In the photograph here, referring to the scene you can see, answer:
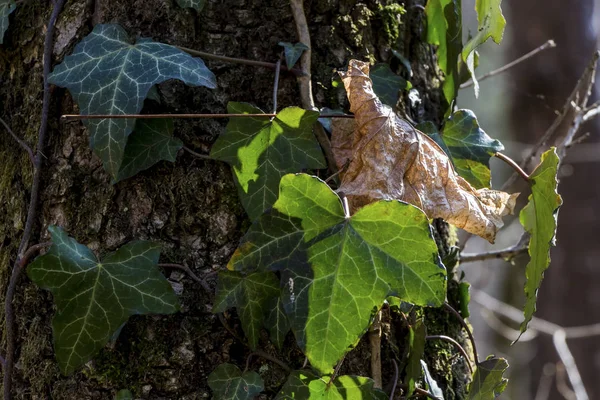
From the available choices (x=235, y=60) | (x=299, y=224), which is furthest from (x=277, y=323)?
(x=235, y=60)

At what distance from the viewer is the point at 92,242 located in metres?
0.95

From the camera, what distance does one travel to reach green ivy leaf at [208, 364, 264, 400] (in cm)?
88

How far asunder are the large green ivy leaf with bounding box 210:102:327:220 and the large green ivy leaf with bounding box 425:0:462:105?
385 mm

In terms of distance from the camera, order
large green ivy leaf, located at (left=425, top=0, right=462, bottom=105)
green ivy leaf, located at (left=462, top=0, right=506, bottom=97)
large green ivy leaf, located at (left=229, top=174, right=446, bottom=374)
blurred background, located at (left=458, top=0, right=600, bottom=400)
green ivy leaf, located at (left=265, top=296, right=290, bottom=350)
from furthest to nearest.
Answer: blurred background, located at (left=458, top=0, right=600, bottom=400), large green ivy leaf, located at (left=425, top=0, right=462, bottom=105), green ivy leaf, located at (left=462, top=0, right=506, bottom=97), green ivy leaf, located at (left=265, top=296, right=290, bottom=350), large green ivy leaf, located at (left=229, top=174, right=446, bottom=374)

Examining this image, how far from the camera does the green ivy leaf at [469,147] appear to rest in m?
1.10

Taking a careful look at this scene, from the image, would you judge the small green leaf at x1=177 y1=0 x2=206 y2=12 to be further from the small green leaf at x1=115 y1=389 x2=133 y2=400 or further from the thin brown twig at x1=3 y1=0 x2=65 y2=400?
the small green leaf at x1=115 y1=389 x2=133 y2=400

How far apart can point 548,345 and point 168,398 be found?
12.4ft

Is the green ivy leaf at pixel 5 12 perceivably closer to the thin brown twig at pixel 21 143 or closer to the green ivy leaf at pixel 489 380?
the thin brown twig at pixel 21 143

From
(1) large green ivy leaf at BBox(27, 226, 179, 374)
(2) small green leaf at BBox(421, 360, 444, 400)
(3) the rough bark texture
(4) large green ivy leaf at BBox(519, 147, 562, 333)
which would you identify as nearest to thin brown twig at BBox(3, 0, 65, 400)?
(3) the rough bark texture

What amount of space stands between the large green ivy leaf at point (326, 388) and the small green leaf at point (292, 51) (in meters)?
0.47

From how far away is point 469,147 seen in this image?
1.12 meters

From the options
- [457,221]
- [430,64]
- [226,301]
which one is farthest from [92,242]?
[430,64]

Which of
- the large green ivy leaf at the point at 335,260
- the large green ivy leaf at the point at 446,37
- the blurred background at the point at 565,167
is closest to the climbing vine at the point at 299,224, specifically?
the large green ivy leaf at the point at 335,260

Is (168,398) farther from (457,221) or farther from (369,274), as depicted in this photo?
(457,221)
